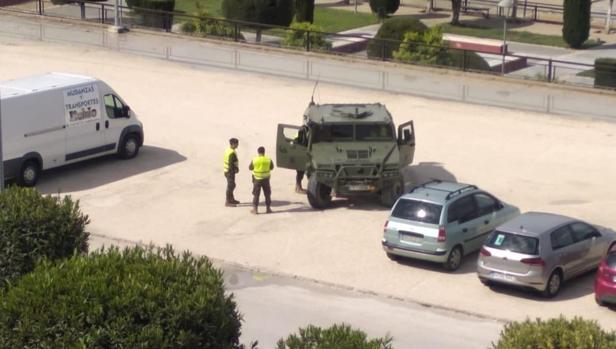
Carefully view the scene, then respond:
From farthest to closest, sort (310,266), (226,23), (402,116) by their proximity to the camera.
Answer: (226,23) < (402,116) < (310,266)

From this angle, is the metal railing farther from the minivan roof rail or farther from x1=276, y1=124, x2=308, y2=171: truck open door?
the minivan roof rail

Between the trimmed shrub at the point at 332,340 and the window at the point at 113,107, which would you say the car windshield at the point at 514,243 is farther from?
the window at the point at 113,107

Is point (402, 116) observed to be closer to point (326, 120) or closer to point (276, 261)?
point (326, 120)

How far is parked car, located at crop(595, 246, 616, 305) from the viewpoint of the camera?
20016 millimetres

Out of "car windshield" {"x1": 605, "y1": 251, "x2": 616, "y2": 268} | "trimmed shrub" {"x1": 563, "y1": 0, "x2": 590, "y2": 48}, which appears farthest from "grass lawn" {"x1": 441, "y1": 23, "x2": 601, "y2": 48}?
"car windshield" {"x1": 605, "y1": 251, "x2": 616, "y2": 268}

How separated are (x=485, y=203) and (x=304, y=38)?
1797 centimetres

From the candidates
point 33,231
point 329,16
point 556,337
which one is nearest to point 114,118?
point 33,231

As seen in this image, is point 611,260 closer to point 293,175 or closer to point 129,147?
point 293,175

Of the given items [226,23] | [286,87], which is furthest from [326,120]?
[226,23]

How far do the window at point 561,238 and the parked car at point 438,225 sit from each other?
1.73 metres

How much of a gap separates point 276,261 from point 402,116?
10.6 meters

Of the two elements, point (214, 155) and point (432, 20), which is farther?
point (432, 20)

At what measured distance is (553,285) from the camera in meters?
20.9

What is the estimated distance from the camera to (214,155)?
2942cm
